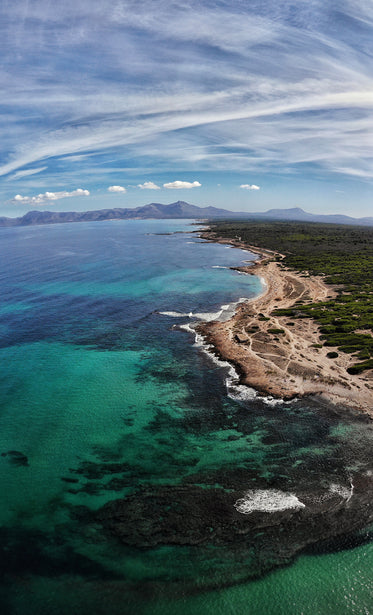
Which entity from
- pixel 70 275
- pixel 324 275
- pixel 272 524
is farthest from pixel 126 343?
pixel 324 275

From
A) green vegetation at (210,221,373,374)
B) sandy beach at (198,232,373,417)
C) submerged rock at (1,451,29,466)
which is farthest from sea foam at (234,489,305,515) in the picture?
green vegetation at (210,221,373,374)

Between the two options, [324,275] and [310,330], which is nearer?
[310,330]

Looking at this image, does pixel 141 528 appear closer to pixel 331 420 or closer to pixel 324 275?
pixel 331 420

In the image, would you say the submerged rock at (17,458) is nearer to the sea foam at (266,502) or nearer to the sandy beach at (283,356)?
the sea foam at (266,502)

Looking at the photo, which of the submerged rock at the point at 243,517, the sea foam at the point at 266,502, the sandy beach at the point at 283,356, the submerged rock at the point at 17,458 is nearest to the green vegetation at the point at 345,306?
the sandy beach at the point at 283,356

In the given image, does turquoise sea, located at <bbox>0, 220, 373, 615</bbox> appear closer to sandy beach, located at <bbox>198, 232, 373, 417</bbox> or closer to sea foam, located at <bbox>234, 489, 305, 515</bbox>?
sea foam, located at <bbox>234, 489, 305, 515</bbox>

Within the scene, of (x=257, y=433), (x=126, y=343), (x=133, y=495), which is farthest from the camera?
(x=126, y=343)

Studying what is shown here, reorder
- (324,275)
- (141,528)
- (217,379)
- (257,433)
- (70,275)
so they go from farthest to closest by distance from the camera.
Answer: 1. (70,275)
2. (324,275)
3. (217,379)
4. (257,433)
5. (141,528)
